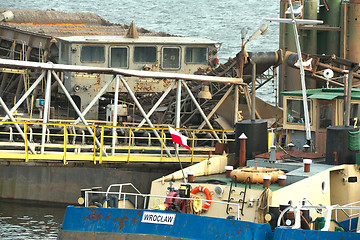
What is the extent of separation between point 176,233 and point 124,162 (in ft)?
29.0

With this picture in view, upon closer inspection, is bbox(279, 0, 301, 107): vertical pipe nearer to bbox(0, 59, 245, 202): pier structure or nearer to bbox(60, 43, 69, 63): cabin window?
bbox(0, 59, 245, 202): pier structure

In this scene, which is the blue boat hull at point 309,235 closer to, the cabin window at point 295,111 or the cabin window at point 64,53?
the cabin window at point 295,111

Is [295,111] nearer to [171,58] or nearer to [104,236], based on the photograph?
[104,236]

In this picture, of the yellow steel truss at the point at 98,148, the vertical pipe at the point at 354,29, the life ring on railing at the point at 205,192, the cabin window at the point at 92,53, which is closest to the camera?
the life ring on railing at the point at 205,192

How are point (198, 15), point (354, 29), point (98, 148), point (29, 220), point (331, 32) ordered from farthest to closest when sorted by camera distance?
point (198, 15) → point (331, 32) → point (354, 29) → point (29, 220) → point (98, 148)

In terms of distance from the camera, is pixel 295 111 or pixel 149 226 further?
pixel 295 111

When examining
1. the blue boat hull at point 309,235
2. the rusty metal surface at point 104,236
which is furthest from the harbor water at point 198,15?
the blue boat hull at point 309,235

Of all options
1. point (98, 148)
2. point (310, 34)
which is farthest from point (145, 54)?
point (310, 34)

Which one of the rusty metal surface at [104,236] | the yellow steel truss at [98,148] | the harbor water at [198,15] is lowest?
the rusty metal surface at [104,236]

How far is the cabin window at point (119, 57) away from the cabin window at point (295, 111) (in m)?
11.1

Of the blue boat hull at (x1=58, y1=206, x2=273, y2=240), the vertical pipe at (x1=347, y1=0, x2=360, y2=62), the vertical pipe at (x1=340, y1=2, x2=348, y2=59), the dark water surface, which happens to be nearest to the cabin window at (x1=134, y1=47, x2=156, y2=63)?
the dark water surface

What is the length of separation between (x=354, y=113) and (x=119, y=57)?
1368 centimetres

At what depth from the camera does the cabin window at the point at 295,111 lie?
3322cm

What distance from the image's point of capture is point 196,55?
1708 inches
